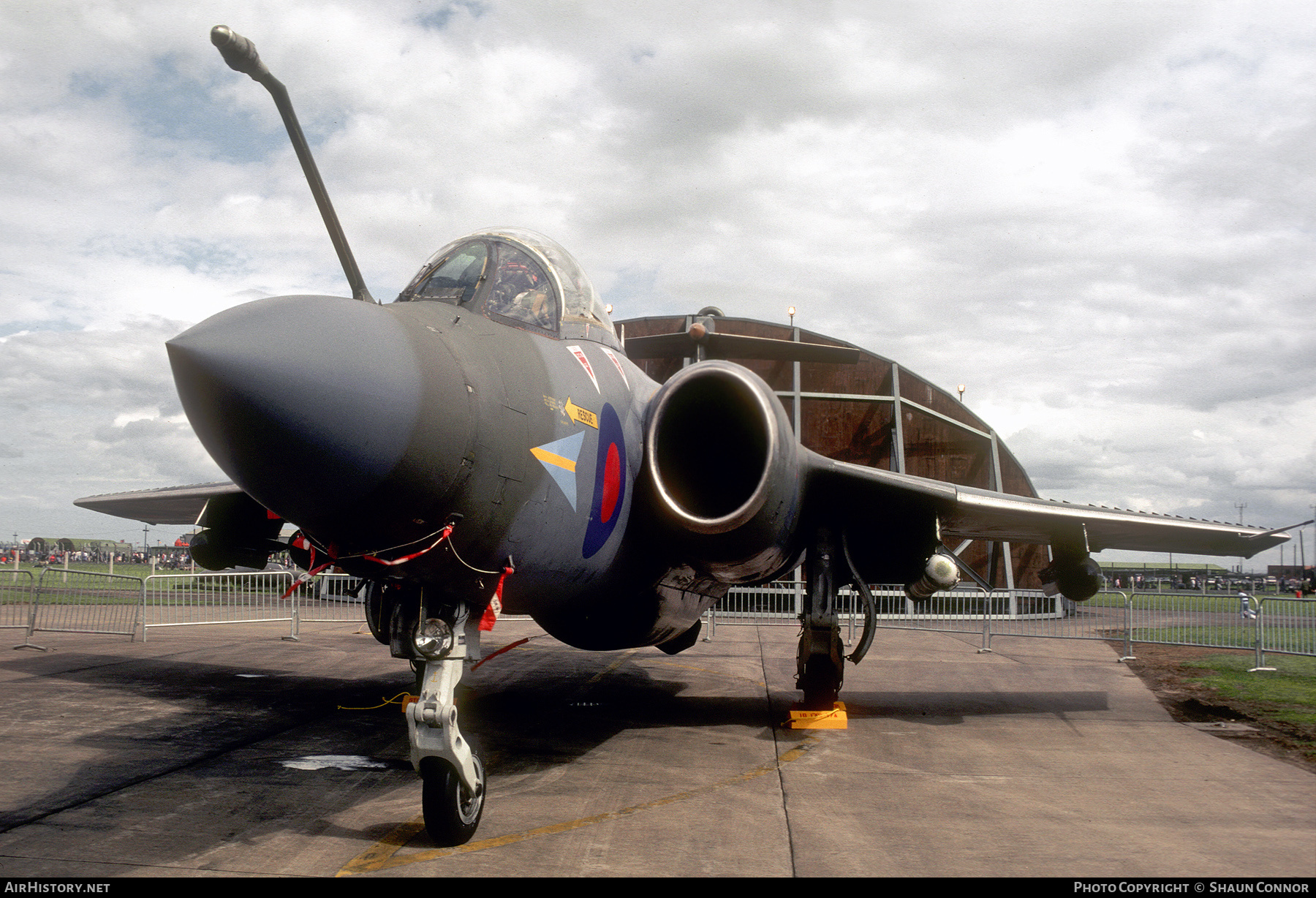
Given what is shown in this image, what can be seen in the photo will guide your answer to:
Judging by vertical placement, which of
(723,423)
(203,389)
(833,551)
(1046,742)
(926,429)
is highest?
(926,429)

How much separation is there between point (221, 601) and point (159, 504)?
6333mm

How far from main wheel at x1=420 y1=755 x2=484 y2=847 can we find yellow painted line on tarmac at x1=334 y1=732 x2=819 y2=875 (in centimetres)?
6

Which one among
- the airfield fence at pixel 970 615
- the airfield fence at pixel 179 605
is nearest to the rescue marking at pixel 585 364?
the airfield fence at pixel 179 605

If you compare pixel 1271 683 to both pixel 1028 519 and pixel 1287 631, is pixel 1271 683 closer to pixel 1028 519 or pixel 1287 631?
pixel 1028 519

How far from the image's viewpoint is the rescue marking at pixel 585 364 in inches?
201

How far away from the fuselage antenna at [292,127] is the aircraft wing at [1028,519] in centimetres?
407

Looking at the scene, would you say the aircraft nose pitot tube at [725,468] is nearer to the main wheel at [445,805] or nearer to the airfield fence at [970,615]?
the main wheel at [445,805]

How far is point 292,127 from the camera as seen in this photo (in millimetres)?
4535

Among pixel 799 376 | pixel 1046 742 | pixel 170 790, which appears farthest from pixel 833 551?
pixel 799 376

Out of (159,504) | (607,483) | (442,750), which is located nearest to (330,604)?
(159,504)

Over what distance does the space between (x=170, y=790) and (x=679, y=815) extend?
9.95 feet

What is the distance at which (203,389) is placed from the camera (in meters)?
2.86

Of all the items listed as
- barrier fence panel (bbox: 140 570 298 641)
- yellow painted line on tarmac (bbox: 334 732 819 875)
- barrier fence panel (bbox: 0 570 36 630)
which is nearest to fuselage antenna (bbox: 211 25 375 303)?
yellow painted line on tarmac (bbox: 334 732 819 875)
